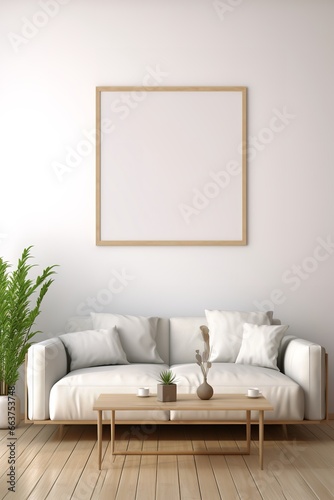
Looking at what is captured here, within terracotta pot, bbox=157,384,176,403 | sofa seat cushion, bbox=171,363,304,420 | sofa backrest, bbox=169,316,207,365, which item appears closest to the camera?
terracotta pot, bbox=157,384,176,403

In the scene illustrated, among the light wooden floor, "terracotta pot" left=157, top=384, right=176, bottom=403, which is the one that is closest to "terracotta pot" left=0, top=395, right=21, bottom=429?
the light wooden floor

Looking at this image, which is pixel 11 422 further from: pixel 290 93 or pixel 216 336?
pixel 290 93

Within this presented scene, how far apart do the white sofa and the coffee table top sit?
14.1 inches

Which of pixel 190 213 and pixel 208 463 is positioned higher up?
pixel 190 213

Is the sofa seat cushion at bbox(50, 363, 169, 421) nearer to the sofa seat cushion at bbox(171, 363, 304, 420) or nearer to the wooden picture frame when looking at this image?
the sofa seat cushion at bbox(171, 363, 304, 420)

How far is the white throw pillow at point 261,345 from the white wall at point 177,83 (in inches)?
27.0

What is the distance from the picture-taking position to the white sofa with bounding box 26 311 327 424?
201 inches

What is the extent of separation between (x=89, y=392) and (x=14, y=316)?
1.03 meters

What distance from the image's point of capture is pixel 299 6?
6395mm

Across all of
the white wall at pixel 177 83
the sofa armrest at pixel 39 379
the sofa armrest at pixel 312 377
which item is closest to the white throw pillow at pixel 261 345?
the sofa armrest at pixel 312 377

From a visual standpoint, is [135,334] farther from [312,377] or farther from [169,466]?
[169,466]

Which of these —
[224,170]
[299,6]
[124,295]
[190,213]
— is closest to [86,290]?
[124,295]

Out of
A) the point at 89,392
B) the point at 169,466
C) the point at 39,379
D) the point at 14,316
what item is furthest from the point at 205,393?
the point at 14,316

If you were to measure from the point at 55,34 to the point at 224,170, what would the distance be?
1.89 meters
